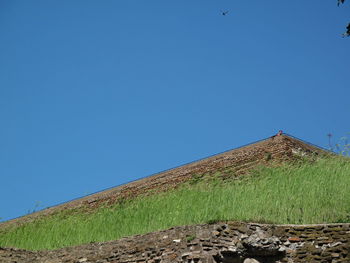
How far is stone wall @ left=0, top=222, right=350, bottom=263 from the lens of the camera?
8867 millimetres

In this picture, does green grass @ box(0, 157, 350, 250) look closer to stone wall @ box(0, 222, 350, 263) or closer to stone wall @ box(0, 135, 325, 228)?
stone wall @ box(0, 222, 350, 263)

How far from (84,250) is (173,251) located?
2.30m

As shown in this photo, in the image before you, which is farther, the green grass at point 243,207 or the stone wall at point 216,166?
the stone wall at point 216,166

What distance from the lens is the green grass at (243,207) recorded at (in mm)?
10258

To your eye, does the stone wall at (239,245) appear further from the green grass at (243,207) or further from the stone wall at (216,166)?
the stone wall at (216,166)

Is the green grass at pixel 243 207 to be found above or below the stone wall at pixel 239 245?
above

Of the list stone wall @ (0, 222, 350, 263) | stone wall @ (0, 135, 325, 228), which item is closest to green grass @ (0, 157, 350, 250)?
stone wall @ (0, 222, 350, 263)

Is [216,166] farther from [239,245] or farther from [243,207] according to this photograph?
[239,245]

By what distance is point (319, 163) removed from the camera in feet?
45.3

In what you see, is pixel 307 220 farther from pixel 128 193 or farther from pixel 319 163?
pixel 128 193

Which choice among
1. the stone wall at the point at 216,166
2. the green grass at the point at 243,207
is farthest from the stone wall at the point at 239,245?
the stone wall at the point at 216,166

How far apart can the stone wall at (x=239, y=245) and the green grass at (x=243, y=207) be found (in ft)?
1.40

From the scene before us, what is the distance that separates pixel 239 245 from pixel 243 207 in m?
1.70

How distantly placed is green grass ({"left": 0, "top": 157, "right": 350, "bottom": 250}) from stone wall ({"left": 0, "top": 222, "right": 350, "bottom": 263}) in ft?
1.40
